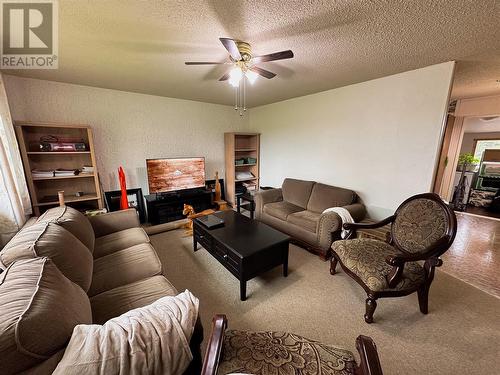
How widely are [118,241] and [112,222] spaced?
40cm

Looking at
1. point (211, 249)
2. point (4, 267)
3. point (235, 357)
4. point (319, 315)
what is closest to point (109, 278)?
point (4, 267)

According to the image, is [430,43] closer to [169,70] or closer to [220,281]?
[169,70]

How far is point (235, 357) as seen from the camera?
3.03 ft

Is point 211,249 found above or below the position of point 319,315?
above

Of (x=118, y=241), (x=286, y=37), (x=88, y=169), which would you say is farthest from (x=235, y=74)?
(x=88, y=169)

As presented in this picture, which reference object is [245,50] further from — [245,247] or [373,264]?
[373,264]

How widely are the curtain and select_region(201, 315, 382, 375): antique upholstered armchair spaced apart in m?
2.70

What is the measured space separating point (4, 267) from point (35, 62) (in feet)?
7.66

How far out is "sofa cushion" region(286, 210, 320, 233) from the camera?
105 inches

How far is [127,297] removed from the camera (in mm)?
1330

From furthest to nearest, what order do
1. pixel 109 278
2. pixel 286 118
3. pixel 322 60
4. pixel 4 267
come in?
pixel 286 118 < pixel 322 60 < pixel 109 278 < pixel 4 267

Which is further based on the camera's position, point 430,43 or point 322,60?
point 322,60

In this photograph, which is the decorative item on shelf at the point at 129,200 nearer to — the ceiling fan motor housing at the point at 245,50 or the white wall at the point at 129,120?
the white wall at the point at 129,120

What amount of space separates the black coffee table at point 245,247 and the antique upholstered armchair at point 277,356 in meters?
0.83
